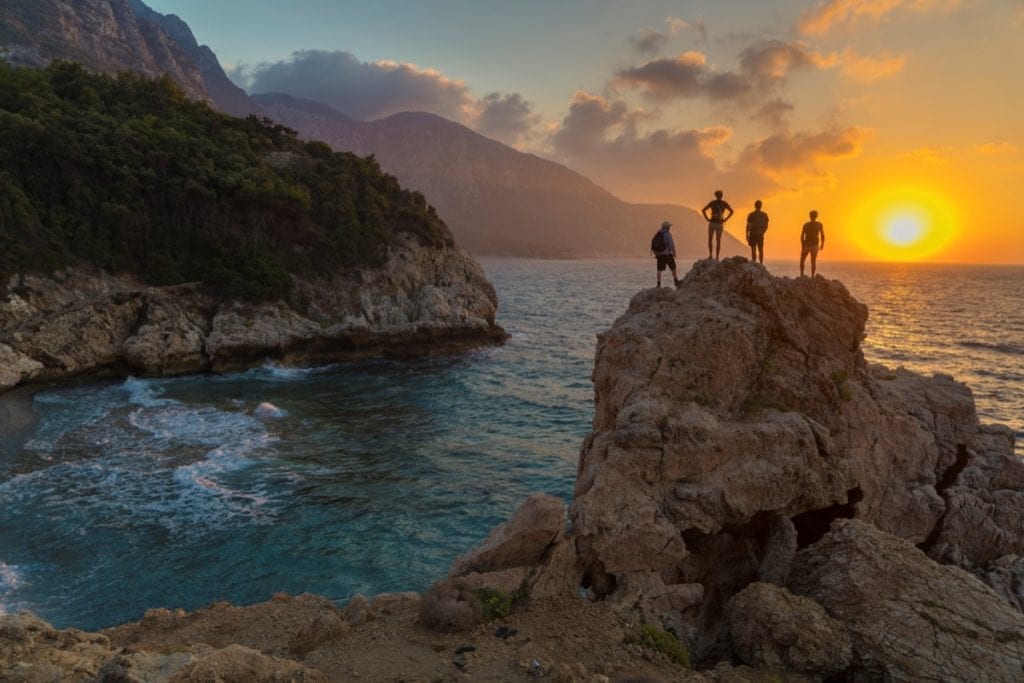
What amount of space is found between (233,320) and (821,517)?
4471 centimetres

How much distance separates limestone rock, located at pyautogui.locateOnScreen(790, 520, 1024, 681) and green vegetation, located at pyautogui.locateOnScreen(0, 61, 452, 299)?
47.7m

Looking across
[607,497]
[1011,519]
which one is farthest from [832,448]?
[1011,519]

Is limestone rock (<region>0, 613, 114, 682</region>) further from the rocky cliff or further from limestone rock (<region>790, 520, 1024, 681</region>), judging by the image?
limestone rock (<region>790, 520, 1024, 681</region>)

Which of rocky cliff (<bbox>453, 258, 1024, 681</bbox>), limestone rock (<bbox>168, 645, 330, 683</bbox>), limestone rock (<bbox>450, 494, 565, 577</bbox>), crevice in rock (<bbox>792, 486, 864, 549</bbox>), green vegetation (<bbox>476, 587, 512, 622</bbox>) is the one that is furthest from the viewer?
crevice in rock (<bbox>792, 486, 864, 549</bbox>)

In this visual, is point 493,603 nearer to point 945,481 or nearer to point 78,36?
point 945,481

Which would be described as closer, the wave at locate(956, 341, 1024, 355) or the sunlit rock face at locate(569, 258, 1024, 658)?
the sunlit rock face at locate(569, 258, 1024, 658)

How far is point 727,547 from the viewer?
12.3 meters

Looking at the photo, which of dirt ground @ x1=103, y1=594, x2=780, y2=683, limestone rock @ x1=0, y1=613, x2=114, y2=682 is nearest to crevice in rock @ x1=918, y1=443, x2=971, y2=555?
dirt ground @ x1=103, y1=594, x2=780, y2=683

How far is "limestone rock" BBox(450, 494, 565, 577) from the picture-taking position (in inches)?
416

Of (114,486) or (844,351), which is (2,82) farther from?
(844,351)

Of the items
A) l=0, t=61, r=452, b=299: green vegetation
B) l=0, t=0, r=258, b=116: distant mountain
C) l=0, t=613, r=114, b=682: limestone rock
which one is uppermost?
l=0, t=0, r=258, b=116: distant mountain

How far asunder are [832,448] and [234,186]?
5391cm

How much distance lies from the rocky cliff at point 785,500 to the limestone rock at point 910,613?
0.09ft

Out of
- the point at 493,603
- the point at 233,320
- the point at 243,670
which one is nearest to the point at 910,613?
the point at 493,603
